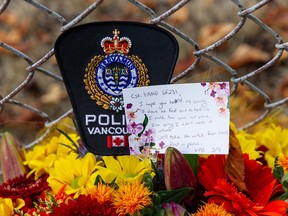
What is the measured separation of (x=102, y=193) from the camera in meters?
0.95

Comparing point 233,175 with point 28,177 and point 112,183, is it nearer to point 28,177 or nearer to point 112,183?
point 112,183

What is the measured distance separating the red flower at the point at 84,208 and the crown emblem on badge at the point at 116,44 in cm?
26

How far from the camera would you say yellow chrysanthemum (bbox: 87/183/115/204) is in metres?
0.95

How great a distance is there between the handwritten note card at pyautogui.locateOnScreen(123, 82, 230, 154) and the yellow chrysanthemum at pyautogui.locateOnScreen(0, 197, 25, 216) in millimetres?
206

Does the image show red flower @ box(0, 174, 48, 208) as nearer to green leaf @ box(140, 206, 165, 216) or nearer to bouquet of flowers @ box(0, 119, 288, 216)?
bouquet of flowers @ box(0, 119, 288, 216)

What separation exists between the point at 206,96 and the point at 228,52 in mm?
1460

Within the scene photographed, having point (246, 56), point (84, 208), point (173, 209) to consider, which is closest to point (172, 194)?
point (173, 209)

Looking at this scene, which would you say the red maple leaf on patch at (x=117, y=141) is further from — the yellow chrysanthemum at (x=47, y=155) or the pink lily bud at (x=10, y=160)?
the pink lily bud at (x=10, y=160)

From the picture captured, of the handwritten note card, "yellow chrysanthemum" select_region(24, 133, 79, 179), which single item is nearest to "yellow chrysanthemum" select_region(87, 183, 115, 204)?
the handwritten note card

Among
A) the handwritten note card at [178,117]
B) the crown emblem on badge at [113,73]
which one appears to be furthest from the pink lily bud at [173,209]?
the crown emblem on badge at [113,73]

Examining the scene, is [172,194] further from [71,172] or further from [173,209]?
[71,172]

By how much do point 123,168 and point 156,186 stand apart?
0.07 m

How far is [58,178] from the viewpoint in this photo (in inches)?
42.8

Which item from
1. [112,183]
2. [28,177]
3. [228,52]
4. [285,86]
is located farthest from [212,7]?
[112,183]
